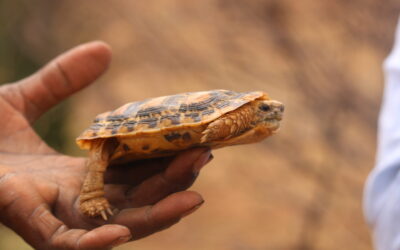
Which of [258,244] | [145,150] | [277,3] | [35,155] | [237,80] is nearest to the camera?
[145,150]

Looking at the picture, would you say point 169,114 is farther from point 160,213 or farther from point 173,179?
point 160,213

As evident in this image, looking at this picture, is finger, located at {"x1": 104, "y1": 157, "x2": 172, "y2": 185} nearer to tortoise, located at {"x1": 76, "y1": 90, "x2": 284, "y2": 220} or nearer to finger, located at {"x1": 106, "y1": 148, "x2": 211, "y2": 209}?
tortoise, located at {"x1": 76, "y1": 90, "x2": 284, "y2": 220}

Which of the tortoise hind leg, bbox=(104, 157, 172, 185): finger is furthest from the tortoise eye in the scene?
the tortoise hind leg

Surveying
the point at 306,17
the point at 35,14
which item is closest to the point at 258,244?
the point at 306,17

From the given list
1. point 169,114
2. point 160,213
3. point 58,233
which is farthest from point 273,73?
point 58,233

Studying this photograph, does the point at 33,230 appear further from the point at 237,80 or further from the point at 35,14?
the point at 35,14
